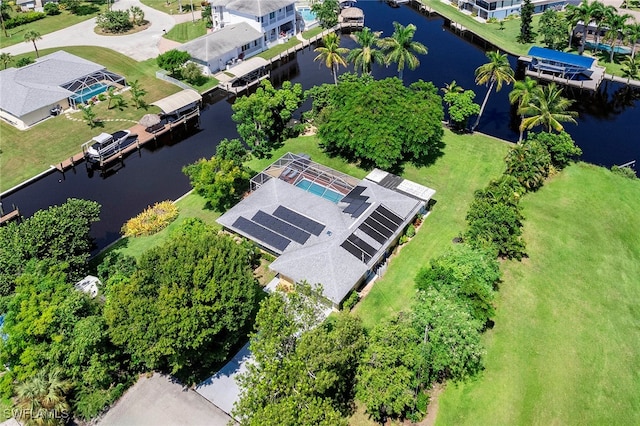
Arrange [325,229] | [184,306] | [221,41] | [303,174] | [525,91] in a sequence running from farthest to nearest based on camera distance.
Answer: [221,41] < [525,91] < [303,174] < [325,229] < [184,306]

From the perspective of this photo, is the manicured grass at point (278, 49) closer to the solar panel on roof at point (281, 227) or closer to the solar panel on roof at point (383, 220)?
the solar panel on roof at point (281, 227)

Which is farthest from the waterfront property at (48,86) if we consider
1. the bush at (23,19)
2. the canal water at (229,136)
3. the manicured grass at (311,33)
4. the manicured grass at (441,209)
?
the manicured grass at (441,209)

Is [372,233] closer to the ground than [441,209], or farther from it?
farther from it

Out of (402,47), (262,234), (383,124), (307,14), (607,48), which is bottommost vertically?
(262,234)

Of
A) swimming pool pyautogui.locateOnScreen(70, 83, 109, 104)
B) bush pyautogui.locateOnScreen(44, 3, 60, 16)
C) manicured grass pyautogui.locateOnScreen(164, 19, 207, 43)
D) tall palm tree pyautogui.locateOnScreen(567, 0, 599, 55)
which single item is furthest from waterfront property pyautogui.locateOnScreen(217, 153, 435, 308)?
bush pyautogui.locateOnScreen(44, 3, 60, 16)

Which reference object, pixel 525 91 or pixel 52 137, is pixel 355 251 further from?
pixel 52 137

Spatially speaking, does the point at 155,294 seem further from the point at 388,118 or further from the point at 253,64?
the point at 253,64

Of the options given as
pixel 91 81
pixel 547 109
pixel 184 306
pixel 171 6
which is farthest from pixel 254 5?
pixel 184 306

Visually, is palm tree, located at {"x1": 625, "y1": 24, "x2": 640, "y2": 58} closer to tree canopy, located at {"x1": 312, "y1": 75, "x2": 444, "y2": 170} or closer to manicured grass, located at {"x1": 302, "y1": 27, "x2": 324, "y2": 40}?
tree canopy, located at {"x1": 312, "y1": 75, "x2": 444, "y2": 170}
